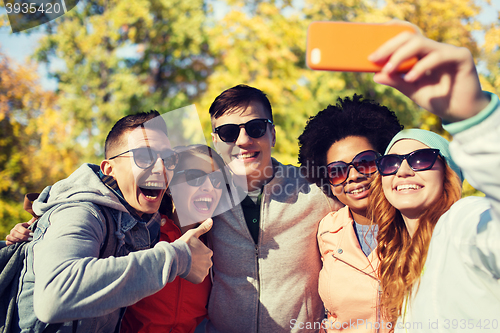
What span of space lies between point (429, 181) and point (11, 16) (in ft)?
31.2

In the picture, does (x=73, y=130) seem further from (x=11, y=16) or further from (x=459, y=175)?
(x=459, y=175)

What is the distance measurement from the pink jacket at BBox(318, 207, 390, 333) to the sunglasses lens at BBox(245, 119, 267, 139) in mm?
928

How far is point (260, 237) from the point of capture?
8.23ft

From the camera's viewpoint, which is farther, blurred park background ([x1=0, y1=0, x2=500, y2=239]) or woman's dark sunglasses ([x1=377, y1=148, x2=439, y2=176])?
blurred park background ([x1=0, y1=0, x2=500, y2=239])

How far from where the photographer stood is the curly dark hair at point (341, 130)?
2695 mm

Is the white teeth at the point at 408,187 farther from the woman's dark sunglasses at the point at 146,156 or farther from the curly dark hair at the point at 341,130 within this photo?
the woman's dark sunglasses at the point at 146,156

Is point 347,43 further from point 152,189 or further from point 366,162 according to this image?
point 152,189

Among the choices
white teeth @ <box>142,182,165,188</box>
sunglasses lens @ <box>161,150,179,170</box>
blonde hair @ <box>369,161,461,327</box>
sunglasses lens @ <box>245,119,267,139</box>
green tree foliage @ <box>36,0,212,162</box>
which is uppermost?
green tree foliage @ <box>36,0,212,162</box>

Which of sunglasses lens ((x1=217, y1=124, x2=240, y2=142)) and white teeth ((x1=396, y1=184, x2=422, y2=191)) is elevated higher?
sunglasses lens ((x1=217, y1=124, x2=240, y2=142))

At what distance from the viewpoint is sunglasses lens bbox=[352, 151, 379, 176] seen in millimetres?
2410

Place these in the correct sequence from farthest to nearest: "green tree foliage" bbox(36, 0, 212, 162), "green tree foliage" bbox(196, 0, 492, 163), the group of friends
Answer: "green tree foliage" bbox(36, 0, 212, 162)
"green tree foliage" bbox(196, 0, 492, 163)
the group of friends

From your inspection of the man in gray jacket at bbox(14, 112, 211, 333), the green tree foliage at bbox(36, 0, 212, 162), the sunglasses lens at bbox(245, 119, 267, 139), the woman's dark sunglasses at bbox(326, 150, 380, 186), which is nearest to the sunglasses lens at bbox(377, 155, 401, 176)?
the woman's dark sunglasses at bbox(326, 150, 380, 186)

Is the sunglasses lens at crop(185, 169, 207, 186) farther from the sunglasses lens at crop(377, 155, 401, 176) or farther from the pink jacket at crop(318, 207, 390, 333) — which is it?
the sunglasses lens at crop(377, 155, 401, 176)

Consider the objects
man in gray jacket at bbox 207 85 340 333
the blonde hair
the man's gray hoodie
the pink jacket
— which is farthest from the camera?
man in gray jacket at bbox 207 85 340 333
